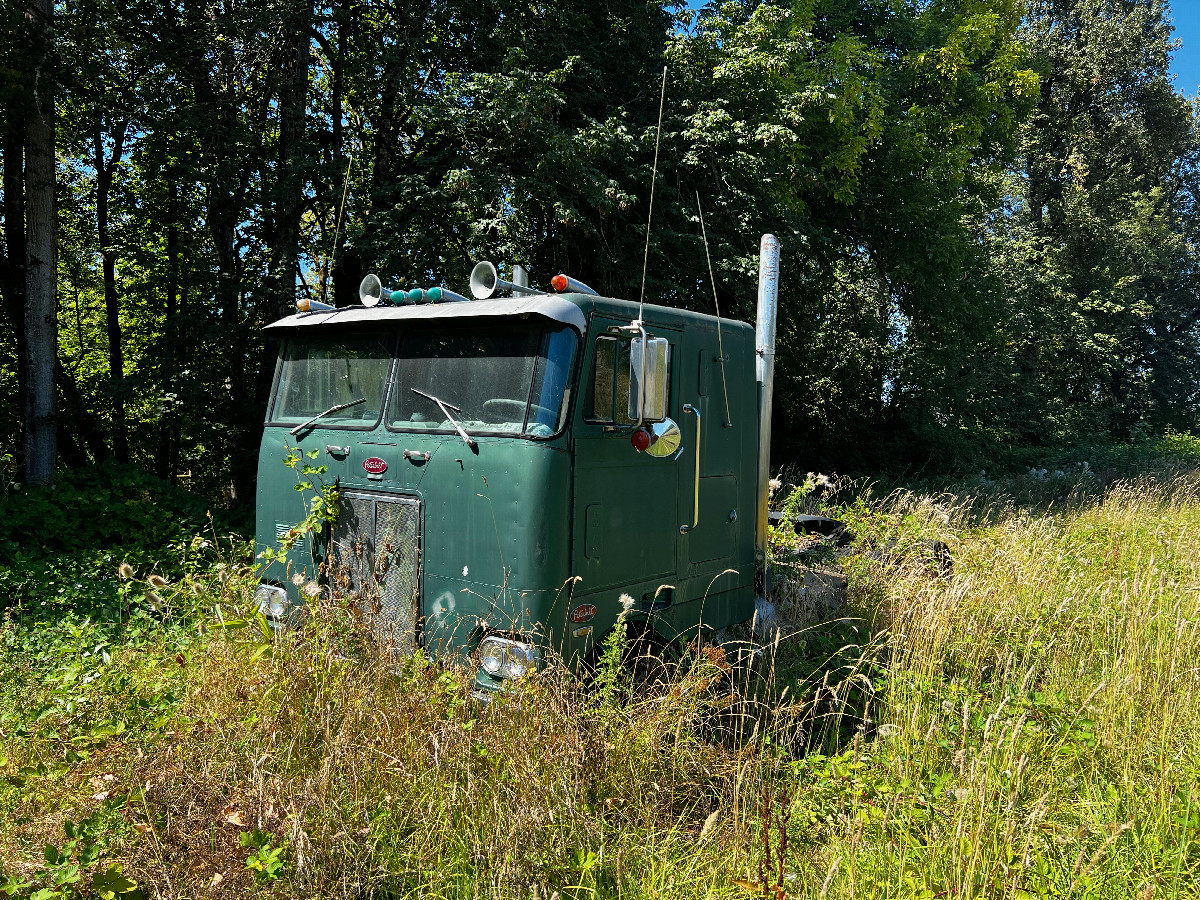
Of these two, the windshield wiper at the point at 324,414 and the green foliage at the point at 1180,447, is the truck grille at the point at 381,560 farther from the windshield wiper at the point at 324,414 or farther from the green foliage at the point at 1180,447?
the green foliage at the point at 1180,447

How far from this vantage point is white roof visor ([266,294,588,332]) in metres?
3.82

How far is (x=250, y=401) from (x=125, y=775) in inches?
325

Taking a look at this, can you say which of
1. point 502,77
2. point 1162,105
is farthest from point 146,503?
point 1162,105

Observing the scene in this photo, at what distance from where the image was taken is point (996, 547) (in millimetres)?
7672

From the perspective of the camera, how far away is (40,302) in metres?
9.01

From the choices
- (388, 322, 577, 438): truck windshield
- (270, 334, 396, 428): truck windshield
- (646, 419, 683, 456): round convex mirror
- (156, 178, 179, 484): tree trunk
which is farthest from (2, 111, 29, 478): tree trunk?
(646, 419, 683, 456): round convex mirror

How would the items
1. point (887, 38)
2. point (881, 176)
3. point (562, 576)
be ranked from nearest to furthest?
point (562, 576), point (881, 176), point (887, 38)

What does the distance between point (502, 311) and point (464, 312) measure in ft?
0.77

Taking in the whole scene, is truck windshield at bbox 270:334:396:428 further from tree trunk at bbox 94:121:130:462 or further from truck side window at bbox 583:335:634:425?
tree trunk at bbox 94:121:130:462

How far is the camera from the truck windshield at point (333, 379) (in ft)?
14.5

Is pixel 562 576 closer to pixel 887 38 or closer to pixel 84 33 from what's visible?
pixel 84 33

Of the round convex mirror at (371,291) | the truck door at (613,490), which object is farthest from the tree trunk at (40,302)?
the truck door at (613,490)

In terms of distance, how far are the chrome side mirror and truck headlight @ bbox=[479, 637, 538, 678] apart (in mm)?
1224

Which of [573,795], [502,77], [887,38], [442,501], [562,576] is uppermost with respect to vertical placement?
[887,38]
